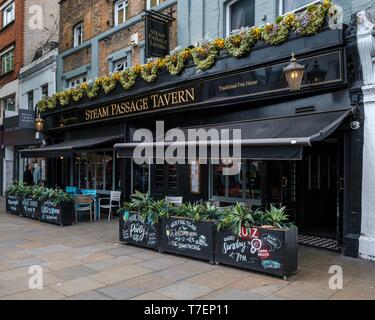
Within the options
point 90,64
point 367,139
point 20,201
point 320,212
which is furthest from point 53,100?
point 367,139

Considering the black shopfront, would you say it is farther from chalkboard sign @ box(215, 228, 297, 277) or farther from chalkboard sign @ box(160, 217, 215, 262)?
chalkboard sign @ box(160, 217, 215, 262)

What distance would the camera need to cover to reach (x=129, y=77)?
13.1 metres

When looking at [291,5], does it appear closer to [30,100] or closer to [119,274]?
[119,274]

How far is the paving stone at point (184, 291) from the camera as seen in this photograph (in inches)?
217

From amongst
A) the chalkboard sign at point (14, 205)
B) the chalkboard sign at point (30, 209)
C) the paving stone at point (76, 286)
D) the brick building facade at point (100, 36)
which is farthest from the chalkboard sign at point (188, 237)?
the chalkboard sign at point (14, 205)

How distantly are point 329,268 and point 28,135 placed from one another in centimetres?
1685

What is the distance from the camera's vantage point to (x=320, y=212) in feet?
35.6

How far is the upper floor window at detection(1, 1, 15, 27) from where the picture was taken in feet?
77.8

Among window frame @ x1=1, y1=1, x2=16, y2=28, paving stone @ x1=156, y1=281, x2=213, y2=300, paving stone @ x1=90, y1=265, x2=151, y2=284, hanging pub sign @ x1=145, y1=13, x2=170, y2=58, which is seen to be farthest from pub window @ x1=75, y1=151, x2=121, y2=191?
window frame @ x1=1, y1=1, x2=16, y2=28

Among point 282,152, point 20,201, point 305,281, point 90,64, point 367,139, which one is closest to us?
point 305,281

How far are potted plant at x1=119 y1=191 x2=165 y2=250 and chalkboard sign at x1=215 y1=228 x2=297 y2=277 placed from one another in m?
1.76

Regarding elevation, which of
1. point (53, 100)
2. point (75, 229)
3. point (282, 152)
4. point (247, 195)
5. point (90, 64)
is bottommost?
point (75, 229)

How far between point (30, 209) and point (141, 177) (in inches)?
147
